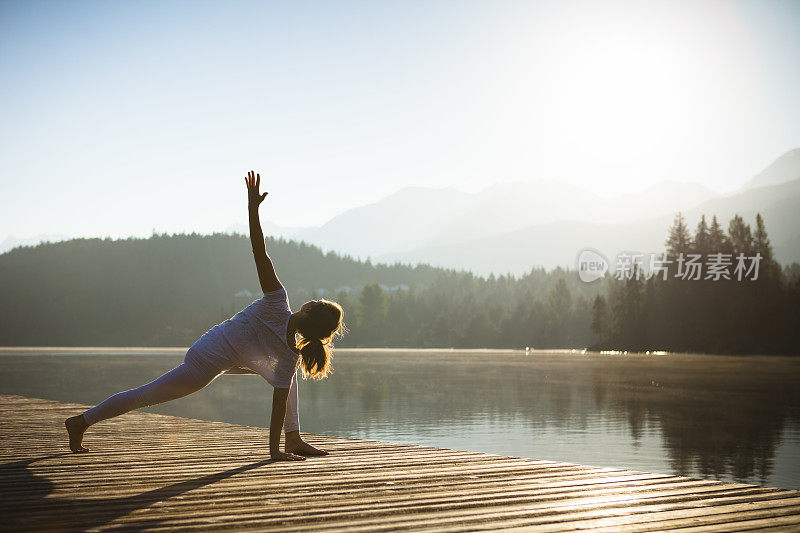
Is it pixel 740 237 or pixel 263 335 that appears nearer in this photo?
pixel 263 335

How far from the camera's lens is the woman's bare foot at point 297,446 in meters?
7.21

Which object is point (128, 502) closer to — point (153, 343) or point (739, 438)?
point (739, 438)

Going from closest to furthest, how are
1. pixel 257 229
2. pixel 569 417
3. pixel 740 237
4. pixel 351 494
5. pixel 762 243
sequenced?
pixel 351 494 < pixel 257 229 < pixel 569 417 < pixel 762 243 < pixel 740 237

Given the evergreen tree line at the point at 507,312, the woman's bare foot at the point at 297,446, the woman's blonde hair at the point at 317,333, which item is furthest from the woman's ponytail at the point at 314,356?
the evergreen tree line at the point at 507,312

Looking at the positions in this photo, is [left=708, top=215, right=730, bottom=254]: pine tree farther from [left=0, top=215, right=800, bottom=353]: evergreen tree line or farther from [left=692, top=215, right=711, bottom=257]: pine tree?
[left=692, top=215, right=711, bottom=257]: pine tree

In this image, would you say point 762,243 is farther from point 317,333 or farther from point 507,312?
point 317,333

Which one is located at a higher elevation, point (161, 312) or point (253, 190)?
point (161, 312)

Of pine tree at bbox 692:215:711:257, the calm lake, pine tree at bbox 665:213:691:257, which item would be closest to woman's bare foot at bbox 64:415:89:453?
the calm lake

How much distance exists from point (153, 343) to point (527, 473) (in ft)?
634

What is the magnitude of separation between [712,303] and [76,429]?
99.2 meters

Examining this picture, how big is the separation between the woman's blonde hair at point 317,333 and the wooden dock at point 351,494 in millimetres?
880

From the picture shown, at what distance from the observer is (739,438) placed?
20.7 meters

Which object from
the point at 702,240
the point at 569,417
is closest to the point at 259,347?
the point at 569,417

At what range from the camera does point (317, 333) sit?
21.7 ft
